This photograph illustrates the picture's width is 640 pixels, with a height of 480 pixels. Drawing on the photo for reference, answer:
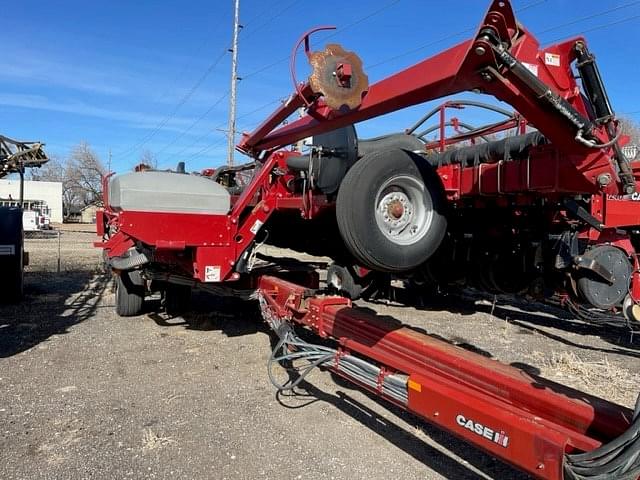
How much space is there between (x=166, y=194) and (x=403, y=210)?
7.35ft

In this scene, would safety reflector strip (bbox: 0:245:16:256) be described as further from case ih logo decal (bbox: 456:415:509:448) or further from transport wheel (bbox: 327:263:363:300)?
case ih logo decal (bbox: 456:415:509:448)

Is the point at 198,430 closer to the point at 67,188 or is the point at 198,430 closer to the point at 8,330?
the point at 8,330

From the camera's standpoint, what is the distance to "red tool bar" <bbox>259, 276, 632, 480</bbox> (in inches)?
83.8

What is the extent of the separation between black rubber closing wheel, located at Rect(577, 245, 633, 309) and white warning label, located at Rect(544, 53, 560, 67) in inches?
A: 90.3

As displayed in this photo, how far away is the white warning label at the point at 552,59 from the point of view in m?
2.58

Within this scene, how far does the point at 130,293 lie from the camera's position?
22.9 ft

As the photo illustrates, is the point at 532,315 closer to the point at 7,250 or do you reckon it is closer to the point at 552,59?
the point at 552,59

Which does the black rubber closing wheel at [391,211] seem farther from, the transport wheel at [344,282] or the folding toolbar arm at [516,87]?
the transport wheel at [344,282]

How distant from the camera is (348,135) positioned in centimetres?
443

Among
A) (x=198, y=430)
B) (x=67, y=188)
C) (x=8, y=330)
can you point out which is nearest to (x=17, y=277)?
(x=8, y=330)

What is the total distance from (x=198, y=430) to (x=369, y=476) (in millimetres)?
1257

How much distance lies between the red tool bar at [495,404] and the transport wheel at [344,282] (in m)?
4.07

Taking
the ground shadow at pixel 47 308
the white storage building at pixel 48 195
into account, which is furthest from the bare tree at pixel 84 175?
the ground shadow at pixel 47 308

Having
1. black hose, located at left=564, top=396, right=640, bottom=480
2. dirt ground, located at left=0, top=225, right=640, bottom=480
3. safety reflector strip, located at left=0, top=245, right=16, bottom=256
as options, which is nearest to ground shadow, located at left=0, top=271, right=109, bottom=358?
dirt ground, located at left=0, top=225, right=640, bottom=480
